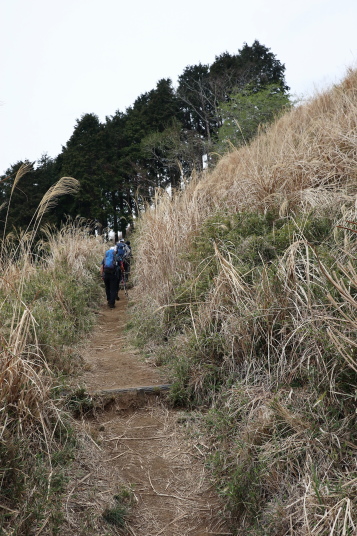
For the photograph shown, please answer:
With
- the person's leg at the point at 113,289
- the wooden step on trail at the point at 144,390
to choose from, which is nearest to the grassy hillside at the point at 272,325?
the wooden step on trail at the point at 144,390

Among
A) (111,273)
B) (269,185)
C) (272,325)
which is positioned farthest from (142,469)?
(111,273)

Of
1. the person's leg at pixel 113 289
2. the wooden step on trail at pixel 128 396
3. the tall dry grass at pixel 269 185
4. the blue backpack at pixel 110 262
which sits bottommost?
the wooden step on trail at pixel 128 396

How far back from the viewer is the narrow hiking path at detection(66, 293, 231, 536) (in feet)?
8.13

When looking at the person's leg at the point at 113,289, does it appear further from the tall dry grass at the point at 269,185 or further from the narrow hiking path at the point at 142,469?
the narrow hiking path at the point at 142,469

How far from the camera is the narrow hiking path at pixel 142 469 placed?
2479mm

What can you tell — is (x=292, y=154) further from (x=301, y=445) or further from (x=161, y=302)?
(x=301, y=445)

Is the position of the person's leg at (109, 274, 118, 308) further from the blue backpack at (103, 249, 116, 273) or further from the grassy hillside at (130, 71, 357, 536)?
the grassy hillside at (130, 71, 357, 536)

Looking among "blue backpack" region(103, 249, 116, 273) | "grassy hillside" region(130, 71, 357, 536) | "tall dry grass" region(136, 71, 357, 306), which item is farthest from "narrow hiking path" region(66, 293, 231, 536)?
"blue backpack" region(103, 249, 116, 273)

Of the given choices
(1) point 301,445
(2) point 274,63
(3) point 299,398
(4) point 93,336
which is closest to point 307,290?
(3) point 299,398

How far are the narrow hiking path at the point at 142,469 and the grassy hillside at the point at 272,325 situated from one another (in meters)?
0.17

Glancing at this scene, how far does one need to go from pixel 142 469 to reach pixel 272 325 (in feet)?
4.44

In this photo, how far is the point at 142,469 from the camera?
9.93 feet

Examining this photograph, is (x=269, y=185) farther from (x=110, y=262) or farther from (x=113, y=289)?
(x=113, y=289)

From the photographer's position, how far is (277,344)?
10.4 ft
